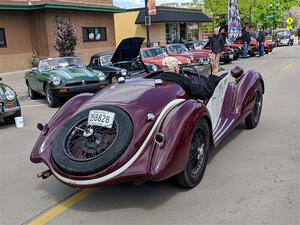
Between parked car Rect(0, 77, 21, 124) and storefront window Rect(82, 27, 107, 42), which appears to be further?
storefront window Rect(82, 27, 107, 42)

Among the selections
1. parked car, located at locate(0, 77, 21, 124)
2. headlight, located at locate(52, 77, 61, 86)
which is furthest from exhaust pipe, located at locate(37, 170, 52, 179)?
headlight, located at locate(52, 77, 61, 86)

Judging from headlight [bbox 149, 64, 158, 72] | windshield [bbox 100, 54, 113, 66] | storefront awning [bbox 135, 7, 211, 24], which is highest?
storefront awning [bbox 135, 7, 211, 24]

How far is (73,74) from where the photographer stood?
1114 cm

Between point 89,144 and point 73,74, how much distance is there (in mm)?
7506

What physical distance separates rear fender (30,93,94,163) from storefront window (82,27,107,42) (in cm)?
2225

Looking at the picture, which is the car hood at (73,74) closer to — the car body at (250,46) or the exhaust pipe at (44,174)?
the exhaust pipe at (44,174)

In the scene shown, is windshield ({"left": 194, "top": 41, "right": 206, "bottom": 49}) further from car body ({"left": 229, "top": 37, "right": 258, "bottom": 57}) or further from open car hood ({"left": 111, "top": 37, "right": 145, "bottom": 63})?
open car hood ({"left": 111, "top": 37, "right": 145, "bottom": 63})

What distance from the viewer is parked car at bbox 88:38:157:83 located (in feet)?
41.6

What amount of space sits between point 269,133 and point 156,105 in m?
2.88

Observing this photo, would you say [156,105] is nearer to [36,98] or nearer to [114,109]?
[114,109]

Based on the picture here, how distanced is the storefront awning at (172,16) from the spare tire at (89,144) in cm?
3113

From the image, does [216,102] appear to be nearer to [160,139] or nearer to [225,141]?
[225,141]

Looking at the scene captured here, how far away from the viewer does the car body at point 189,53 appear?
17.4 m

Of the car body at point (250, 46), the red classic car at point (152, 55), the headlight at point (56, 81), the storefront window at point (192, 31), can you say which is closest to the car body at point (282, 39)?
the storefront window at point (192, 31)
